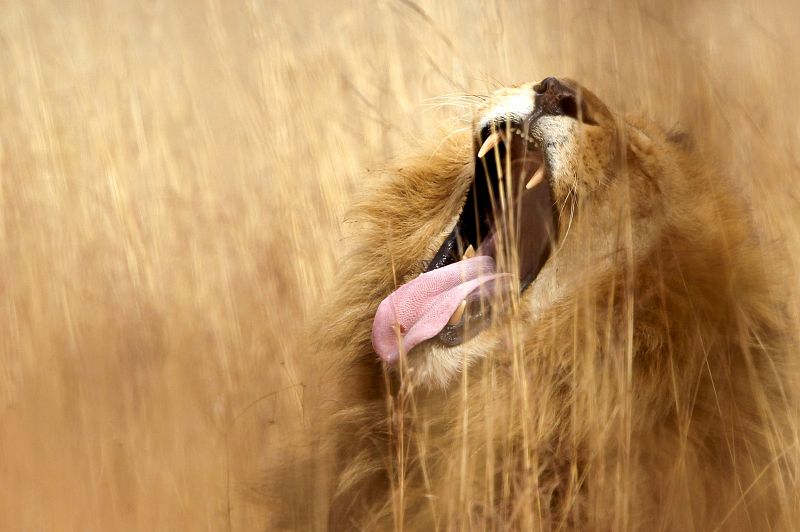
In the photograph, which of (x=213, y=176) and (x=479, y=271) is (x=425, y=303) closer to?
(x=479, y=271)

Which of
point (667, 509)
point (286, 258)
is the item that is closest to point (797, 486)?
point (667, 509)

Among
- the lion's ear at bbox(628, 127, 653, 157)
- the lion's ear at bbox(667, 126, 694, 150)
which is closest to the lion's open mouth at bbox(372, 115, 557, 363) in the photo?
the lion's ear at bbox(628, 127, 653, 157)

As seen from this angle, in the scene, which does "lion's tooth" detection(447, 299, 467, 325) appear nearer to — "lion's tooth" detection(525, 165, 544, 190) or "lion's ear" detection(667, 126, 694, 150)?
"lion's tooth" detection(525, 165, 544, 190)

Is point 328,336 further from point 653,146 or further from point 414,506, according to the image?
point 653,146

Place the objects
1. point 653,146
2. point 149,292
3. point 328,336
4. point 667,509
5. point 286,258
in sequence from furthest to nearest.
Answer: point 286,258 < point 149,292 < point 328,336 < point 653,146 < point 667,509

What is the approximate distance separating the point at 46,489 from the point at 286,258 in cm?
103

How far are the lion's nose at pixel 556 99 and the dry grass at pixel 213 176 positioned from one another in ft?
1.11

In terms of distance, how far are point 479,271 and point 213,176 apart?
5.12 ft

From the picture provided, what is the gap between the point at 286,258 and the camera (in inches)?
117

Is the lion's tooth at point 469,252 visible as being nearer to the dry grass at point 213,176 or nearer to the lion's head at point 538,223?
the lion's head at point 538,223

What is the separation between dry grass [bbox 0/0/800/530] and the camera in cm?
236

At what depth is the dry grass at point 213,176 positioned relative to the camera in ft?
7.73

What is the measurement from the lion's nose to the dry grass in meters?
0.34

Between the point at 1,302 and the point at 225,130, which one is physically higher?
the point at 225,130
